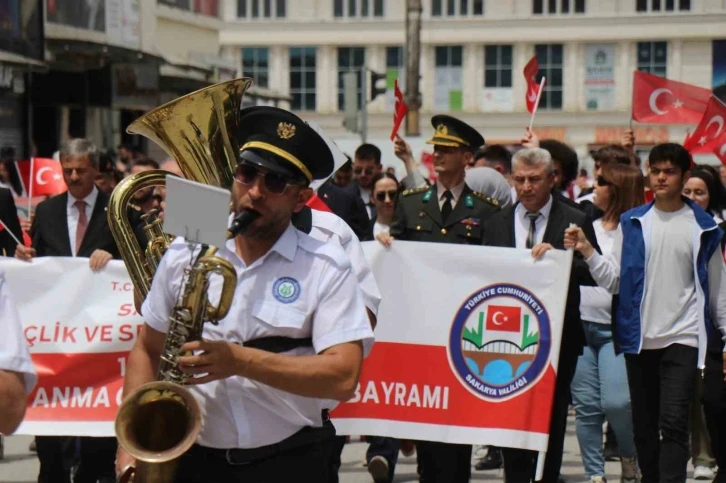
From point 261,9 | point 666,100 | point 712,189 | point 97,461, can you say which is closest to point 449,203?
point 97,461

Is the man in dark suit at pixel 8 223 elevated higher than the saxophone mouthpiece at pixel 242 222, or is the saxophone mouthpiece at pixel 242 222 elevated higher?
the saxophone mouthpiece at pixel 242 222

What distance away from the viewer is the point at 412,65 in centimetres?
3916

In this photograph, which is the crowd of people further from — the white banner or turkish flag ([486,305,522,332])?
turkish flag ([486,305,522,332])

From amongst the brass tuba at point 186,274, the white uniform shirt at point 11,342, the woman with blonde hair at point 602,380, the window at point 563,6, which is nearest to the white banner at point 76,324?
the woman with blonde hair at point 602,380

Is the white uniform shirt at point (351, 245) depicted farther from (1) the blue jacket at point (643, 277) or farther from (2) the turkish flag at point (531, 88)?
(2) the turkish flag at point (531, 88)

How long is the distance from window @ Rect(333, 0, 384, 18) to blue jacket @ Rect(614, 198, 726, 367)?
216ft

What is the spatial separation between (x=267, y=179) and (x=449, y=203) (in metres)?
4.11

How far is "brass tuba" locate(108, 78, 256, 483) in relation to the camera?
148 inches

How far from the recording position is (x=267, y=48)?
242 feet

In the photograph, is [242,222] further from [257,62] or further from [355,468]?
[257,62]

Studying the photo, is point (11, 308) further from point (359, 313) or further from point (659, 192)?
point (659, 192)

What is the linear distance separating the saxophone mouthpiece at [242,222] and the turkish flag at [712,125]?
7.13 m

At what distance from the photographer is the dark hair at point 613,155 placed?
9.28 m

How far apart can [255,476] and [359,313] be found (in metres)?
0.52
